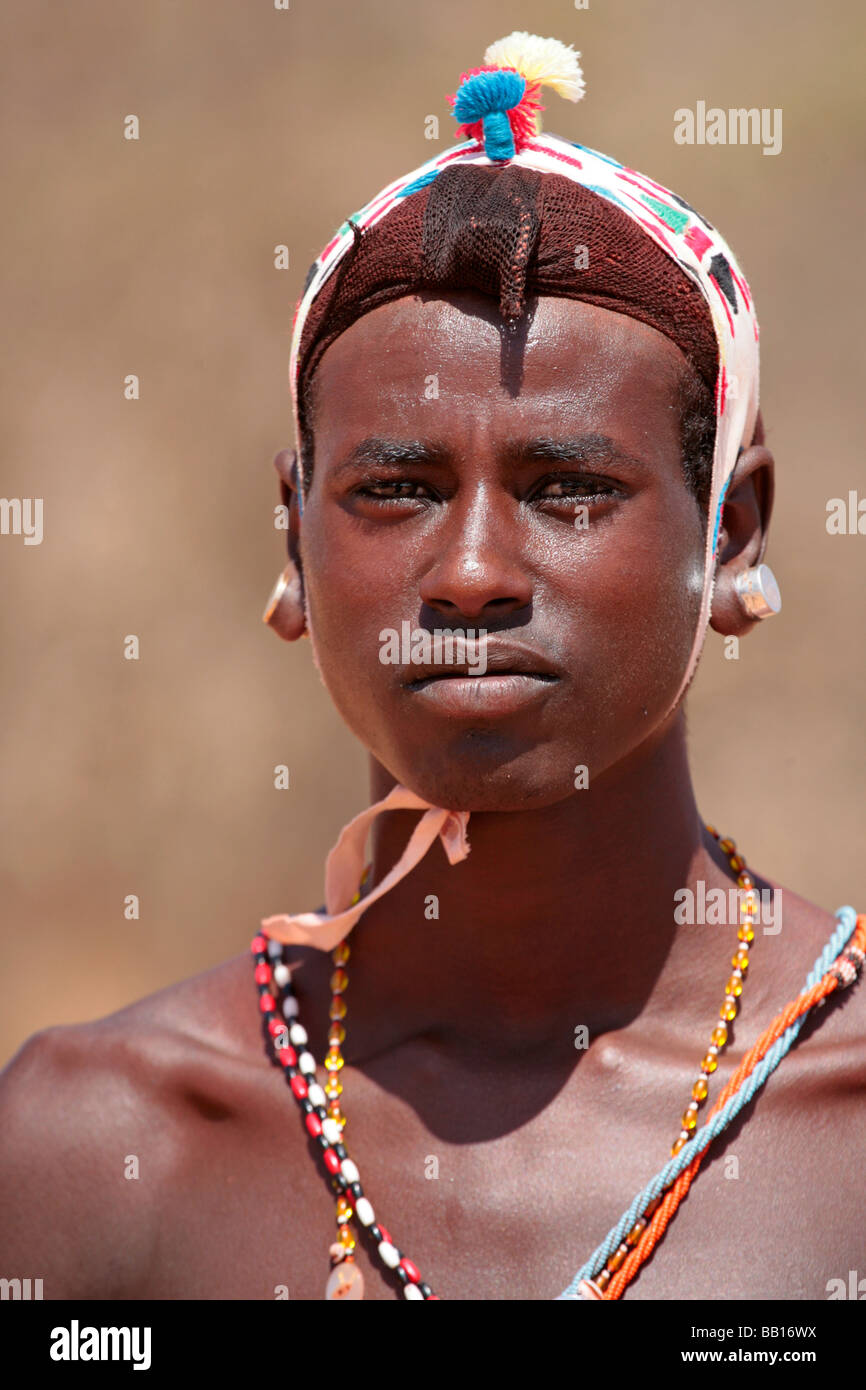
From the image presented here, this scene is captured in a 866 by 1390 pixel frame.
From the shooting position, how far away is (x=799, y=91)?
7.52 m

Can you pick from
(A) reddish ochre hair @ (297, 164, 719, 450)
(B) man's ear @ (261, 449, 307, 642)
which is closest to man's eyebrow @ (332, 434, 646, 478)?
(A) reddish ochre hair @ (297, 164, 719, 450)

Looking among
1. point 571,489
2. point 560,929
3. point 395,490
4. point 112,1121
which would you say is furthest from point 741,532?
point 112,1121

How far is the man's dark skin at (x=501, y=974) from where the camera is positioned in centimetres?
319

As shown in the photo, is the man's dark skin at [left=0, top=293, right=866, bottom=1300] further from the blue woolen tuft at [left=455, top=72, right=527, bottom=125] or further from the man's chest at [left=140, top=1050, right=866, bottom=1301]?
the blue woolen tuft at [left=455, top=72, right=527, bottom=125]

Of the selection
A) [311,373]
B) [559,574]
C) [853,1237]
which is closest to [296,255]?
[311,373]

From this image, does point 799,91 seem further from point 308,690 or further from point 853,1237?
point 853,1237

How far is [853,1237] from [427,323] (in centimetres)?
185

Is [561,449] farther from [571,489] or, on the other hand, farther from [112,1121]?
[112,1121]

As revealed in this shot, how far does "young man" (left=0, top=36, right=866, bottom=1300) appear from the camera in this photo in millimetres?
3188

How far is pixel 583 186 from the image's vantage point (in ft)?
11.2

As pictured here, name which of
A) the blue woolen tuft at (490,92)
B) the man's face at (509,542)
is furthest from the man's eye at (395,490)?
the blue woolen tuft at (490,92)

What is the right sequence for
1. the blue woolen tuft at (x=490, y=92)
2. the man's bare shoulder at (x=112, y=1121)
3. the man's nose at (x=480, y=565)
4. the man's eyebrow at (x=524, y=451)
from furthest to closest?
the man's bare shoulder at (x=112, y=1121)
the blue woolen tuft at (x=490, y=92)
the man's eyebrow at (x=524, y=451)
the man's nose at (x=480, y=565)

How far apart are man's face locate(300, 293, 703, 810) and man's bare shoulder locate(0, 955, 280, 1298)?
2.72 ft

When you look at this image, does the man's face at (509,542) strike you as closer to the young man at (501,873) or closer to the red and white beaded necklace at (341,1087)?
the young man at (501,873)
